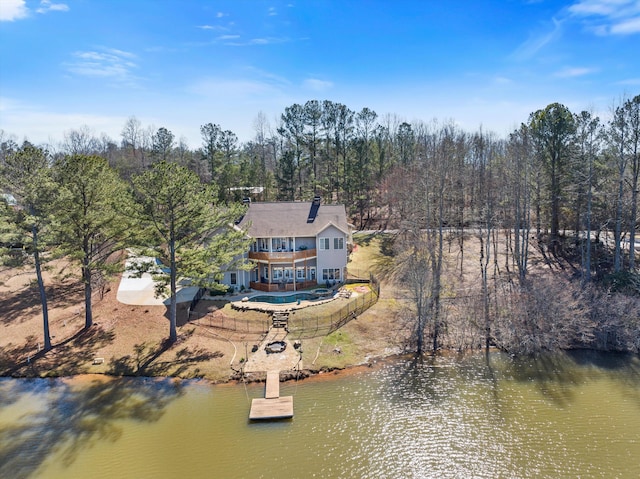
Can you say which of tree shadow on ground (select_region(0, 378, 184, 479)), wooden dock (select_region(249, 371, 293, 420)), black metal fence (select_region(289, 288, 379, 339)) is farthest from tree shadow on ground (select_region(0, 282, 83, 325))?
wooden dock (select_region(249, 371, 293, 420))

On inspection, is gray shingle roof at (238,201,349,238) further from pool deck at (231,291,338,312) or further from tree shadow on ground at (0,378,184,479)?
tree shadow on ground at (0,378,184,479)

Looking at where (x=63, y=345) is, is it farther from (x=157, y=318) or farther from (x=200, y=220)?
(x=200, y=220)

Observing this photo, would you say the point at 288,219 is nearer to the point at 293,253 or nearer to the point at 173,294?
the point at 293,253

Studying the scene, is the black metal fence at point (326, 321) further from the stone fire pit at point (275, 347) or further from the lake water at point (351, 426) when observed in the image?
the lake water at point (351, 426)

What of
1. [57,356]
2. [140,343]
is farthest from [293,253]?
[57,356]

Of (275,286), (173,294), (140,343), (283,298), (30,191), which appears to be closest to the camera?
(30,191)

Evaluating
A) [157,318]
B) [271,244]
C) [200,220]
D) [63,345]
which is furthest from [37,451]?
[271,244]

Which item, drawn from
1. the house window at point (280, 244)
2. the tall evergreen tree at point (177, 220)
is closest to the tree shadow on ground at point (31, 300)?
the tall evergreen tree at point (177, 220)
